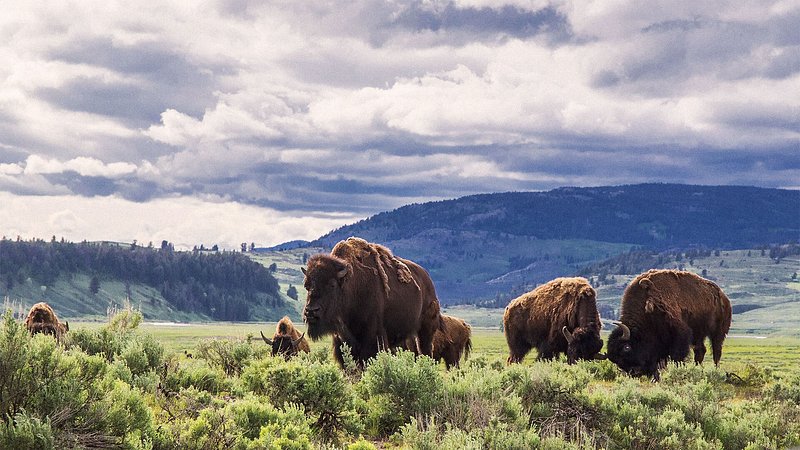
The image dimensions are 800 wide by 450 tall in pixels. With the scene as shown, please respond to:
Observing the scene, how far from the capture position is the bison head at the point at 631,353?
69.3 ft

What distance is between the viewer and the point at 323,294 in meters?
16.5

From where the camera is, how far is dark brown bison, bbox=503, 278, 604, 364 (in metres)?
20.6

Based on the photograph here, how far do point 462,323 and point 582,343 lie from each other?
272 inches

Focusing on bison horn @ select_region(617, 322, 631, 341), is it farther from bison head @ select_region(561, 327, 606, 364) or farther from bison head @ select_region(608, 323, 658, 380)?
bison head @ select_region(561, 327, 606, 364)

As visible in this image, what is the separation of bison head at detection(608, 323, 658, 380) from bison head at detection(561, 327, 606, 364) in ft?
2.51

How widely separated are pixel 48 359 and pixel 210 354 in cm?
991

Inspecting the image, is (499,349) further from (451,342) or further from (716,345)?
(451,342)

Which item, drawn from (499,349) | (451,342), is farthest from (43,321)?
(499,349)

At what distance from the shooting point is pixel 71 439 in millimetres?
7309

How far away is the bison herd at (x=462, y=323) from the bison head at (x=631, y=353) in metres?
0.03

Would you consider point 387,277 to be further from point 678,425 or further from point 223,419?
point 223,419

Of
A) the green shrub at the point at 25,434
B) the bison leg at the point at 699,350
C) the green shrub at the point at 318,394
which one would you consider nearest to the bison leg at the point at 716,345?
the bison leg at the point at 699,350

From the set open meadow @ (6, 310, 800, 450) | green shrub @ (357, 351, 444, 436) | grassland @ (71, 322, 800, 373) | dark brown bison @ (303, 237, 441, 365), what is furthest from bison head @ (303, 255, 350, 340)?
green shrub @ (357, 351, 444, 436)

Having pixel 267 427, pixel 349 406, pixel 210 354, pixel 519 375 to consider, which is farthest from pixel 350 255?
pixel 267 427
